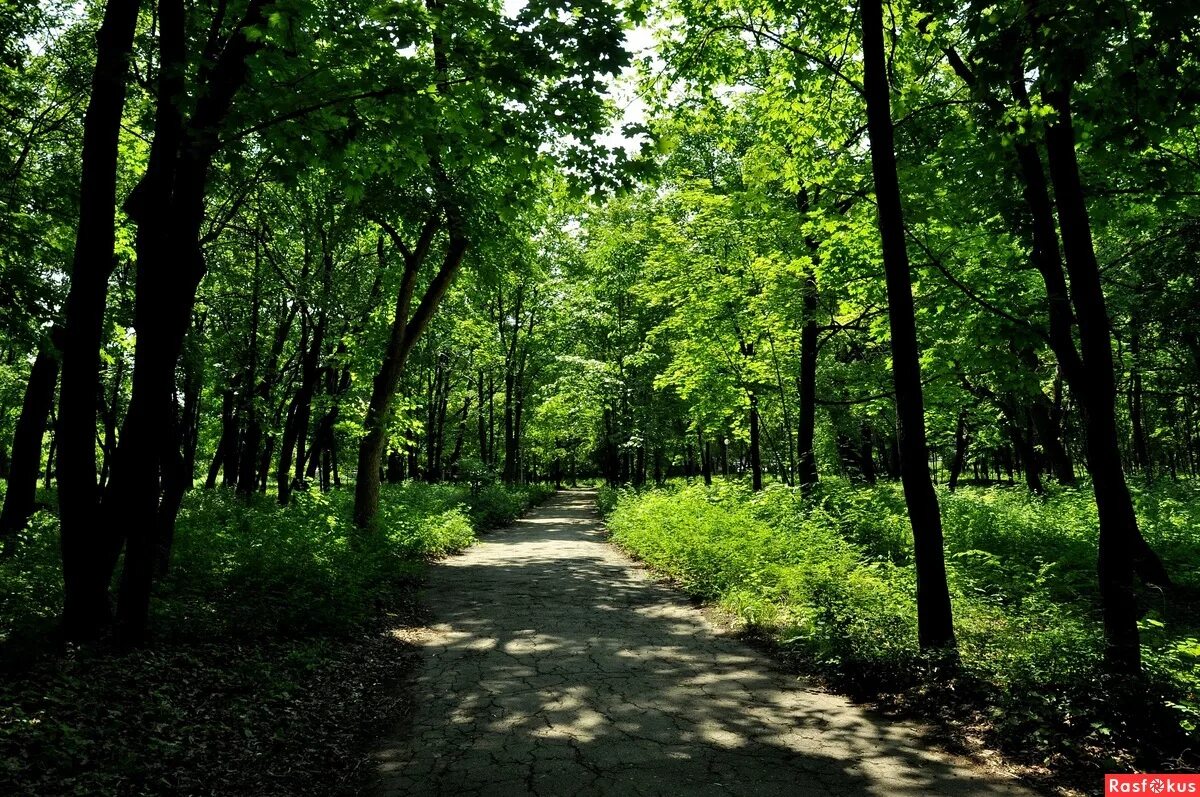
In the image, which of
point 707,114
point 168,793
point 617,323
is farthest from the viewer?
point 617,323

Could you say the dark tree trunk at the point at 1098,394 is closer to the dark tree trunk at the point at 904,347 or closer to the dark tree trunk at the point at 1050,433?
the dark tree trunk at the point at 904,347

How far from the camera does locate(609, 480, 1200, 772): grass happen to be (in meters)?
4.23

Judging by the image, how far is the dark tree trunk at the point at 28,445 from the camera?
1020 centimetres

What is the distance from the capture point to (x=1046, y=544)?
1081 centimetres

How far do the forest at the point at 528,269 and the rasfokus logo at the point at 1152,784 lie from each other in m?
0.09

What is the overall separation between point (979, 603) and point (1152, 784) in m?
3.42

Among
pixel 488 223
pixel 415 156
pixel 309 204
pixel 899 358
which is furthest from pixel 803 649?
pixel 309 204

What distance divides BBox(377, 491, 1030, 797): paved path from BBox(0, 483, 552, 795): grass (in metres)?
0.59

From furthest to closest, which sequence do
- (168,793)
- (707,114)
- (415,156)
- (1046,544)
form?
1. (1046,544)
2. (707,114)
3. (415,156)
4. (168,793)

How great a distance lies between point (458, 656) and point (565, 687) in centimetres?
168

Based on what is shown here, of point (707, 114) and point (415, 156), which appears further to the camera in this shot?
point (707, 114)

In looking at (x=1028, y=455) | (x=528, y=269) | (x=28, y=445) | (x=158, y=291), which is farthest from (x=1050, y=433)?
(x=28, y=445)

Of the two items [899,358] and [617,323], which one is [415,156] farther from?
[617,323]

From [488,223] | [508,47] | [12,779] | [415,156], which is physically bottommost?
[12,779]
